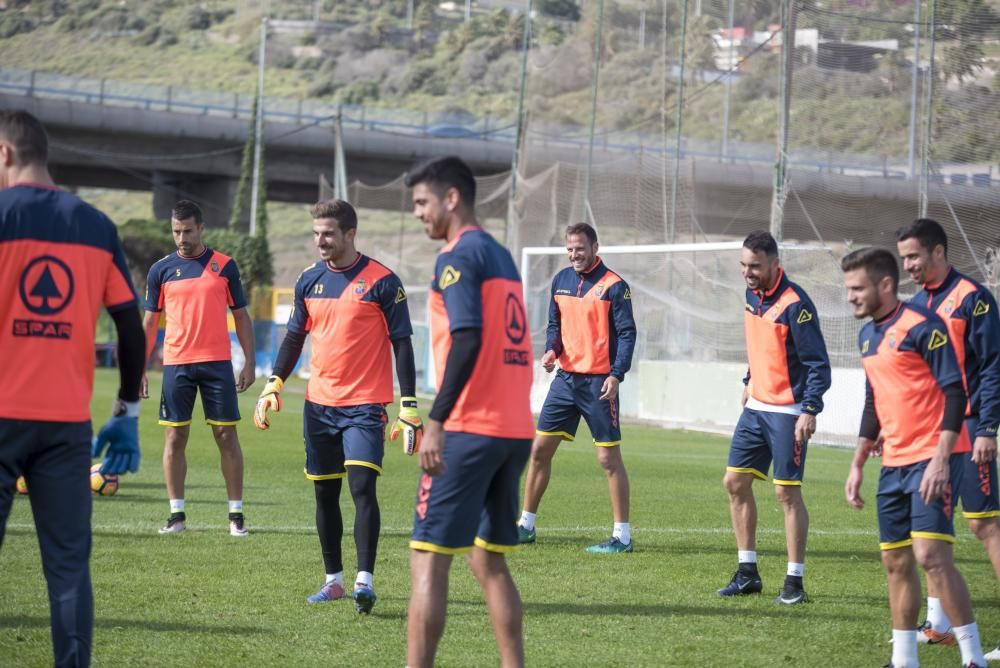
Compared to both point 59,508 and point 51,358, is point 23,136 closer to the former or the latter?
point 51,358

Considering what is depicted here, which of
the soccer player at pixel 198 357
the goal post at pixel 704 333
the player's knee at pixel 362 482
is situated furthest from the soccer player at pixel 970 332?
the goal post at pixel 704 333

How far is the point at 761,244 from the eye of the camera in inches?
332

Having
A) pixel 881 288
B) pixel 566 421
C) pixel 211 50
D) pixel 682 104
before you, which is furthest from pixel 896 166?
pixel 211 50

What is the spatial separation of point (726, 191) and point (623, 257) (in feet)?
20.7

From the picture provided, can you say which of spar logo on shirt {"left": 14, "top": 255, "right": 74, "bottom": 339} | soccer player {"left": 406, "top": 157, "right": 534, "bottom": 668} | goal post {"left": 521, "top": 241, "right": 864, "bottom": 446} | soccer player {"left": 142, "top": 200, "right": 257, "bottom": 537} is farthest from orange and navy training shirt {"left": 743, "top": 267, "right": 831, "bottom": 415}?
goal post {"left": 521, "top": 241, "right": 864, "bottom": 446}

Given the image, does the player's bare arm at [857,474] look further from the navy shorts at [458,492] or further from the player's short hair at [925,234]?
the navy shorts at [458,492]

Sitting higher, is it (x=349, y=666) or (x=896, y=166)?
(x=896, y=166)

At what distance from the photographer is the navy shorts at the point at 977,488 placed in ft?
22.7

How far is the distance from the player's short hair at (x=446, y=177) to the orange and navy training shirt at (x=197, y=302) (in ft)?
17.5

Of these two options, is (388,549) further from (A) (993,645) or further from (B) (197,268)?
(A) (993,645)

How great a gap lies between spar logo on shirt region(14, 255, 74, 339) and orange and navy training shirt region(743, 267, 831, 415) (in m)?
4.83

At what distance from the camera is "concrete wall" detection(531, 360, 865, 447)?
22.3m

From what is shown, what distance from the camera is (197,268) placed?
35.6 ft

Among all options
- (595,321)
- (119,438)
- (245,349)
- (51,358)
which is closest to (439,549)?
(119,438)
